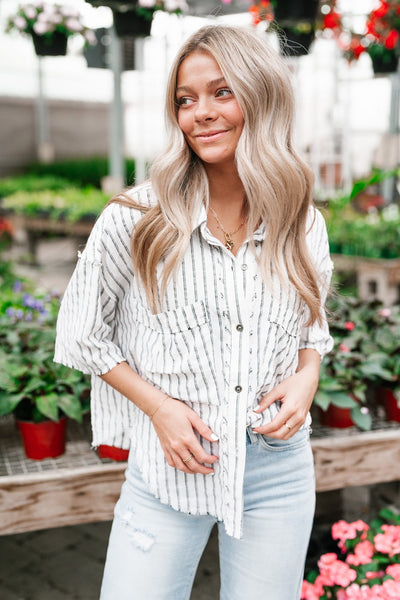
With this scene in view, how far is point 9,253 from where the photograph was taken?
7.22 metres

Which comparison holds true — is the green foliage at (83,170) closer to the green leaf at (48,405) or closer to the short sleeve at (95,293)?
the green leaf at (48,405)

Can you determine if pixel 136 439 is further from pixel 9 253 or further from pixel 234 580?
pixel 9 253

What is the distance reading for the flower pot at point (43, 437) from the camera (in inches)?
70.7

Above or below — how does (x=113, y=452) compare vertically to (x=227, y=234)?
below

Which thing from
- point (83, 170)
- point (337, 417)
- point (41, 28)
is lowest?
point (83, 170)

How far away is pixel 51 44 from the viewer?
5.05m

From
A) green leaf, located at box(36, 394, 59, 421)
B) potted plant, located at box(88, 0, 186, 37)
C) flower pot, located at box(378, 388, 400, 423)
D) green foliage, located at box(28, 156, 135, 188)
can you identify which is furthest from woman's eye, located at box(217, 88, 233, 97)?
green foliage, located at box(28, 156, 135, 188)

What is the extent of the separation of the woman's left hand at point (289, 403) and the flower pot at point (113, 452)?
27.7 inches

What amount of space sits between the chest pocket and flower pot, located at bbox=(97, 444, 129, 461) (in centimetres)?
67

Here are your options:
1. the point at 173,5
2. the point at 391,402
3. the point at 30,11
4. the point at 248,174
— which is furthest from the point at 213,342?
the point at 30,11

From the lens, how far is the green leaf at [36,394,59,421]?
1.74 metres

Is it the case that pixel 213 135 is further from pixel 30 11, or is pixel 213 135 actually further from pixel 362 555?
pixel 30 11

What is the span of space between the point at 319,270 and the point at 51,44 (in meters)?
4.42

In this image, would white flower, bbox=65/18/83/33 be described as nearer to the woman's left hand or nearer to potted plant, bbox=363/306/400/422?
potted plant, bbox=363/306/400/422
